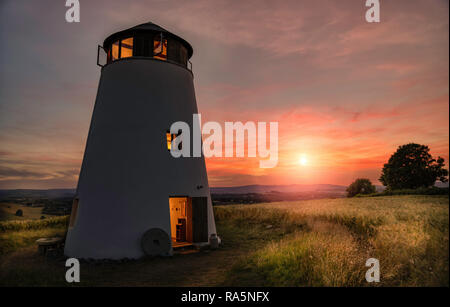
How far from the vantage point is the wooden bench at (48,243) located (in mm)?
11570

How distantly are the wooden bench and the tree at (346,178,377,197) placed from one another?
56.7 m

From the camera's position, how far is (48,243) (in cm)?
1153

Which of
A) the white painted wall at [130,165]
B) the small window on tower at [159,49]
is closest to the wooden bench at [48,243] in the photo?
the white painted wall at [130,165]

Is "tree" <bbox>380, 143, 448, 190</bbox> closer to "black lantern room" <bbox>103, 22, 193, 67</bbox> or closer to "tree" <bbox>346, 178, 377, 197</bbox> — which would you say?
"tree" <bbox>346, 178, 377, 197</bbox>

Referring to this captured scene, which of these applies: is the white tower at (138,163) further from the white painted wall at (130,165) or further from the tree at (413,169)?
the tree at (413,169)

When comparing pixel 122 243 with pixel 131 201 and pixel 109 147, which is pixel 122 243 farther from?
pixel 109 147

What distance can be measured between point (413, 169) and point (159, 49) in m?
38.7

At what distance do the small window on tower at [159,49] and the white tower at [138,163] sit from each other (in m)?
0.04

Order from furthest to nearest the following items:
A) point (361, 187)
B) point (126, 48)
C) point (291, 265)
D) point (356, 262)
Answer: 1. point (361, 187)
2. point (126, 48)
3. point (291, 265)
4. point (356, 262)

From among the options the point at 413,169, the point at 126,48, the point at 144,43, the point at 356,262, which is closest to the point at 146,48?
the point at 144,43

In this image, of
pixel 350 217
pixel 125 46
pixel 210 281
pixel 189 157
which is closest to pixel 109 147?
pixel 189 157

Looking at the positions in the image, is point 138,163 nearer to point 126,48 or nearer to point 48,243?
point 48,243

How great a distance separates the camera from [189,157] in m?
12.8
